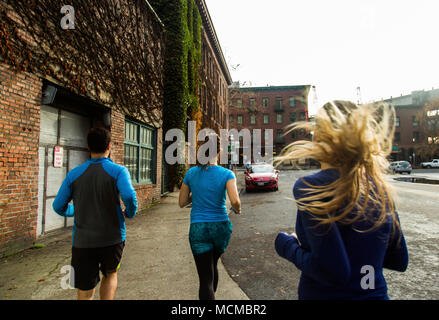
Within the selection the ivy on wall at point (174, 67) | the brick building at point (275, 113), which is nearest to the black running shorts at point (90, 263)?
the ivy on wall at point (174, 67)

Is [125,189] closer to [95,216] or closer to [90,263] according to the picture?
[95,216]

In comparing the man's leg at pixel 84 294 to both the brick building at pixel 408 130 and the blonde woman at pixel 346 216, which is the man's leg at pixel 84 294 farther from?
the brick building at pixel 408 130

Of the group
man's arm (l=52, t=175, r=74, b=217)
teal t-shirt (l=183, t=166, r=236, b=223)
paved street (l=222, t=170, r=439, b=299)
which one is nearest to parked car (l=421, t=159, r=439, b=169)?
paved street (l=222, t=170, r=439, b=299)

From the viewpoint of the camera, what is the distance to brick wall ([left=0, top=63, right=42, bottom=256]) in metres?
4.40

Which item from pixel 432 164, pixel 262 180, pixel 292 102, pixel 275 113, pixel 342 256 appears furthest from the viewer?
pixel 275 113

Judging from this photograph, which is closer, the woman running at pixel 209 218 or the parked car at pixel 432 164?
the woman running at pixel 209 218

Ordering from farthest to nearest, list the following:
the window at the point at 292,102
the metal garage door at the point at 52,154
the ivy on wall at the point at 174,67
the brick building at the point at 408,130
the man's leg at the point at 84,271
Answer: the window at the point at 292,102, the brick building at the point at 408,130, the ivy on wall at the point at 174,67, the metal garage door at the point at 52,154, the man's leg at the point at 84,271

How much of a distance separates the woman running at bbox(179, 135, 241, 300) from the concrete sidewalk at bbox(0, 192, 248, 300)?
3.02 feet

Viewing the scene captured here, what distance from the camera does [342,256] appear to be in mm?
1169

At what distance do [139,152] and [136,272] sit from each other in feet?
21.0

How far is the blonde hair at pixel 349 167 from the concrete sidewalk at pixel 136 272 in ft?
7.53

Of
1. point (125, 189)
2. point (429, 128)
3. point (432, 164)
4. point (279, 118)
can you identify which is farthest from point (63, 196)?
point (429, 128)

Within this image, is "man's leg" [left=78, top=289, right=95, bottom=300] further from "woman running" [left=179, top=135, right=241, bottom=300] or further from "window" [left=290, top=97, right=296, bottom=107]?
"window" [left=290, top=97, right=296, bottom=107]

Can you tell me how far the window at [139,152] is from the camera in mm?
9031
